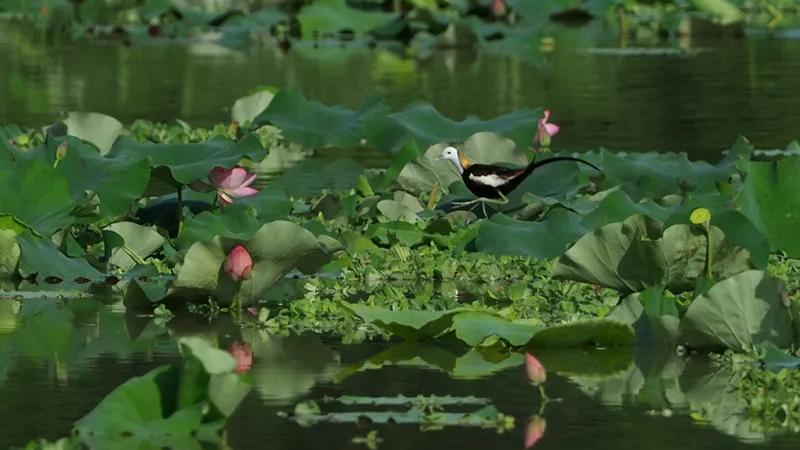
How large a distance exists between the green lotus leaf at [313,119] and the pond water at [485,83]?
4.78 ft

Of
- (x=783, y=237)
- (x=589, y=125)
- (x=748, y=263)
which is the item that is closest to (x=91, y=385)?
(x=748, y=263)

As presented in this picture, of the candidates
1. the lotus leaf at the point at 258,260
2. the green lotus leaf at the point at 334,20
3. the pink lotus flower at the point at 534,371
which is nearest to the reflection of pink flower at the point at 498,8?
the green lotus leaf at the point at 334,20

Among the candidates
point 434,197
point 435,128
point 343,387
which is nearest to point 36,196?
point 434,197

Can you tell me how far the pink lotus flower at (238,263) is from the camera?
577 centimetres

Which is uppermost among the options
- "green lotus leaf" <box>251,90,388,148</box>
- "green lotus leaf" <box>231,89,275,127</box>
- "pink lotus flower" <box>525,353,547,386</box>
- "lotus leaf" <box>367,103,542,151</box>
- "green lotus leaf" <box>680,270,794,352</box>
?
"pink lotus flower" <box>525,353,547,386</box>

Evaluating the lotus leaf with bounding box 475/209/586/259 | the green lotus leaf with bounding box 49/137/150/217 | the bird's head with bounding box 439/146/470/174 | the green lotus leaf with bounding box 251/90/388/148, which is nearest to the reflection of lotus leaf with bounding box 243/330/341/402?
the lotus leaf with bounding box 475/209/586/259

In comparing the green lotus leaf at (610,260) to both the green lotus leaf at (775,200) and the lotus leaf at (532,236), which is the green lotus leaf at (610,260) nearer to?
the green lotus leaf at (775,200)

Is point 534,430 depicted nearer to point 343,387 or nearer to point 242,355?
point 343,387

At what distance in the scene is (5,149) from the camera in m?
6.66

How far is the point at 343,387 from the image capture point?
4988 millimetres

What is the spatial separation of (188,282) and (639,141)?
504 centimetres

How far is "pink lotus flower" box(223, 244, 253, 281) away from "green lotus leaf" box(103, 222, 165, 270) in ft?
2.89

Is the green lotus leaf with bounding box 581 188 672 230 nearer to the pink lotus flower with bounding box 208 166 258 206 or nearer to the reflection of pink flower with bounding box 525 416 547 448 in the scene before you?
the pink lotus flower with bounding box 208 166 258 206

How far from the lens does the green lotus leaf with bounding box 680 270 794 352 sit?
508 cm
